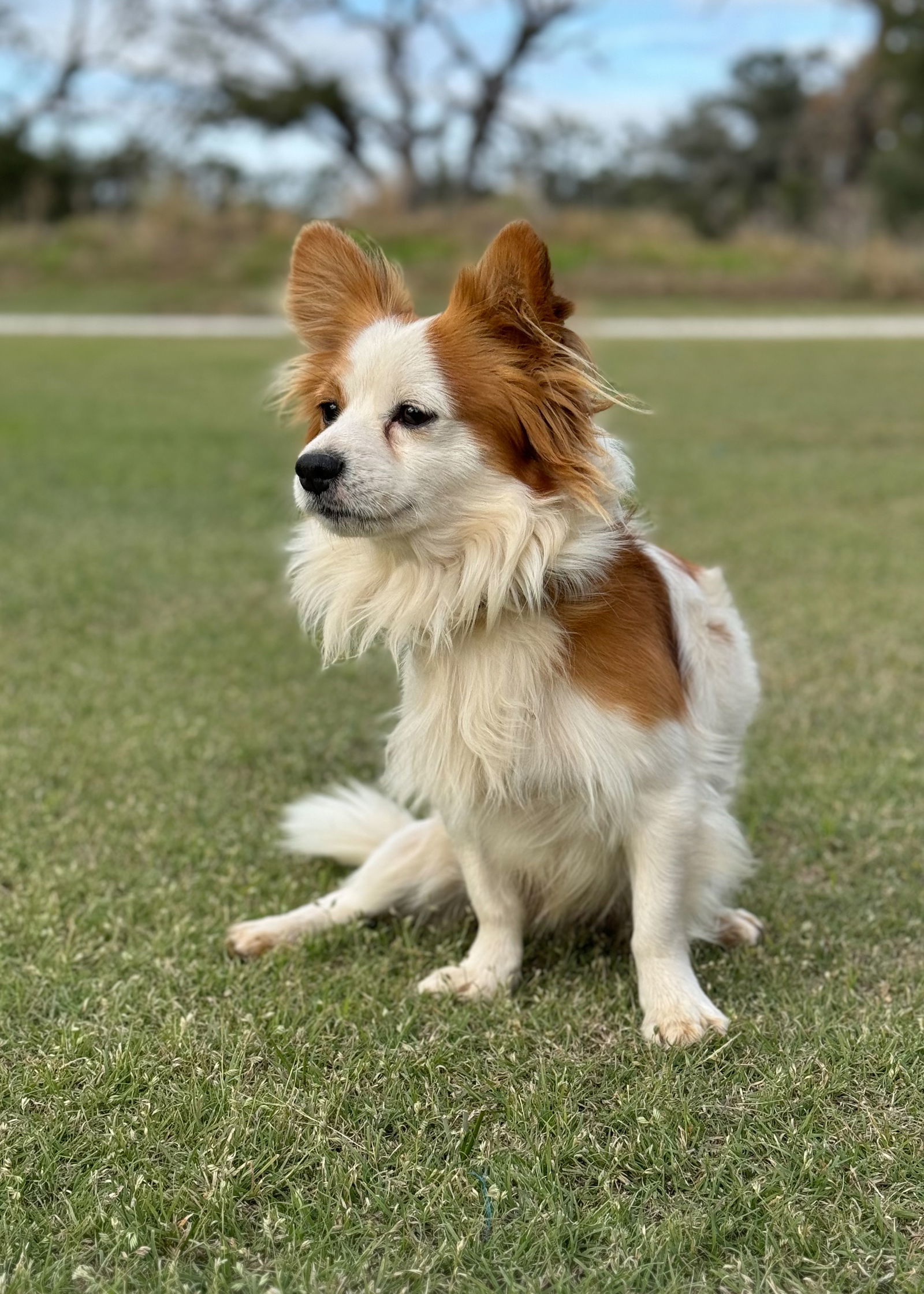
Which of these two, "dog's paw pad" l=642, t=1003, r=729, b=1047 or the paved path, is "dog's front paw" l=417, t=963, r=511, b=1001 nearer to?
"dog's paw pad" l=642, t=1003, r=729, b=1047

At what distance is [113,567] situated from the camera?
6930 millimetres

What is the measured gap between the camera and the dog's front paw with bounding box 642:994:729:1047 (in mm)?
2664

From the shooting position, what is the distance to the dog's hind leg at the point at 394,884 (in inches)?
128

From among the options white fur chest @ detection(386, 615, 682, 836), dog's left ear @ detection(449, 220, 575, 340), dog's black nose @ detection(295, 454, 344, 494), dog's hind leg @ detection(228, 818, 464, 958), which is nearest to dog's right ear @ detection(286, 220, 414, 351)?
dog's left ear @ detection(449, 220, 575, 340)

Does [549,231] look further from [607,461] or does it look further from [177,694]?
[607,461]

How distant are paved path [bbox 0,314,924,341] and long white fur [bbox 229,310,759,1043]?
16677mm

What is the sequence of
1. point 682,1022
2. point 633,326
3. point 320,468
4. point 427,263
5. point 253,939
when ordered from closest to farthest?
point 320,468 < point 682,1022 < point 253,939 < point 633,326 < point 427,263

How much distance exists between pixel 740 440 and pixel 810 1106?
9.59m

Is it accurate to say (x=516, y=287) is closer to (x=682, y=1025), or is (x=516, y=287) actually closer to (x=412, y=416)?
(x=412, y=416)

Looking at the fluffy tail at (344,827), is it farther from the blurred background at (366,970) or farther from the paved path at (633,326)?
the paved path at (633,326)

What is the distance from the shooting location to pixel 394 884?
10.7ft

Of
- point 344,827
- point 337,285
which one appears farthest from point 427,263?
point 337,285

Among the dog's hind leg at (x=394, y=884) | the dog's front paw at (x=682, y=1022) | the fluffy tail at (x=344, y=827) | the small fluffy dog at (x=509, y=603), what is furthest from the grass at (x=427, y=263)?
the dog's front paw at (x=682, y=1022)

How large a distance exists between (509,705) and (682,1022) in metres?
0.77
